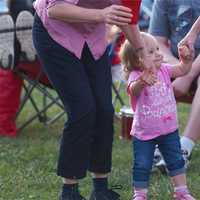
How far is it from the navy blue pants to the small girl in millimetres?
165

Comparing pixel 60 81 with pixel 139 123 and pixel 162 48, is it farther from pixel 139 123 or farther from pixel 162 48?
pixel 162 48

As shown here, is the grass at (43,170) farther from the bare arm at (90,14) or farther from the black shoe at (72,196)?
the bare arm at (90,14)

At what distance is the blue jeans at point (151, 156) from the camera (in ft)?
12.3

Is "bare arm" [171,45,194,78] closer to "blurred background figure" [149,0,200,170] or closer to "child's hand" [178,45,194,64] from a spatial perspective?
"child's hand" [178,45,194,64]

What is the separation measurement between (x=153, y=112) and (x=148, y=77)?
368 mm

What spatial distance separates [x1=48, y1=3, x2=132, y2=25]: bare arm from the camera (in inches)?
124

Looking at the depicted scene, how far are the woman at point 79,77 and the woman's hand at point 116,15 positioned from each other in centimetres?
16

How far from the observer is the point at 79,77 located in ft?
11.5

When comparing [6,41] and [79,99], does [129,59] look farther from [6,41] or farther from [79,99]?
[6,41]

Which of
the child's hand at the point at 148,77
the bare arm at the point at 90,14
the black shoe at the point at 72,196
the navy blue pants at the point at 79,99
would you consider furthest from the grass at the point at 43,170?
the bare arm at the point at 90,14

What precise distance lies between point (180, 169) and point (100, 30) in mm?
878

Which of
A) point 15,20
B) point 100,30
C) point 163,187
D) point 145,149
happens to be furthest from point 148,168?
point 15,20

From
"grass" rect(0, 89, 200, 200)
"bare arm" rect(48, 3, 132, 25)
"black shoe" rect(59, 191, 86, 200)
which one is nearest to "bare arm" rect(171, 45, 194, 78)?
"bare arm" rect(48, 3, 132, 25)

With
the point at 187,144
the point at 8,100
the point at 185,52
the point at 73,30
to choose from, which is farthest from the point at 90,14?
the point at 8,100
